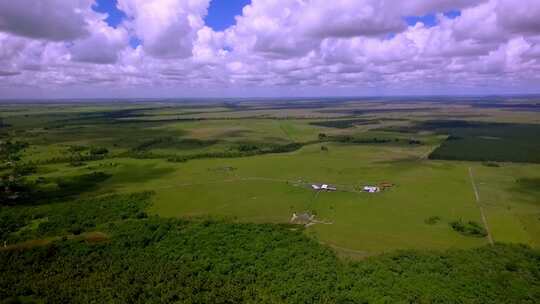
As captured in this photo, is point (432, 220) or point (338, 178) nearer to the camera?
point (432, 220)

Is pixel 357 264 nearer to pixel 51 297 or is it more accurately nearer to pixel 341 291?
pixel 341 291

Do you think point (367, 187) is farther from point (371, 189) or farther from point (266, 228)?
point (266, 228)

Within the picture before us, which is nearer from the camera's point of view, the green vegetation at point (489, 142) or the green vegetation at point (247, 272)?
the green vegetation at point (247, 272)

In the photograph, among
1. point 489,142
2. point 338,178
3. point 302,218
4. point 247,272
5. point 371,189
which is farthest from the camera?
point 489,142

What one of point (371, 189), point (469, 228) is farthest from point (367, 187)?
point (469, 228)

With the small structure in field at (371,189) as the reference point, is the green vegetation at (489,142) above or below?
below

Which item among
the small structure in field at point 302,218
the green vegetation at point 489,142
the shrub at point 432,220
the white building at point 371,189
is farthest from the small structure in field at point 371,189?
the green vegetation at point 489,142

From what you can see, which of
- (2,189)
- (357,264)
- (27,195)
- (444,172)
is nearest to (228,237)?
(357,264)

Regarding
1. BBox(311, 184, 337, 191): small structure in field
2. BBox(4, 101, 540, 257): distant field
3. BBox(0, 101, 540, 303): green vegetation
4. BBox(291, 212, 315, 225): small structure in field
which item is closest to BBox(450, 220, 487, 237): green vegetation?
BBox(0, 101, 540, 303): green vegetation

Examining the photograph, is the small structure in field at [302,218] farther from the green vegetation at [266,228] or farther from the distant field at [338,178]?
the distant field at [338,178]

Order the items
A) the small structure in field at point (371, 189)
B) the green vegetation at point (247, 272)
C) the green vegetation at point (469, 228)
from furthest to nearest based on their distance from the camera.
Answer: the small structure in field at point (371, 189) → the green vegetation at point (469, 228) → the green vegetation at point (247, 272)
